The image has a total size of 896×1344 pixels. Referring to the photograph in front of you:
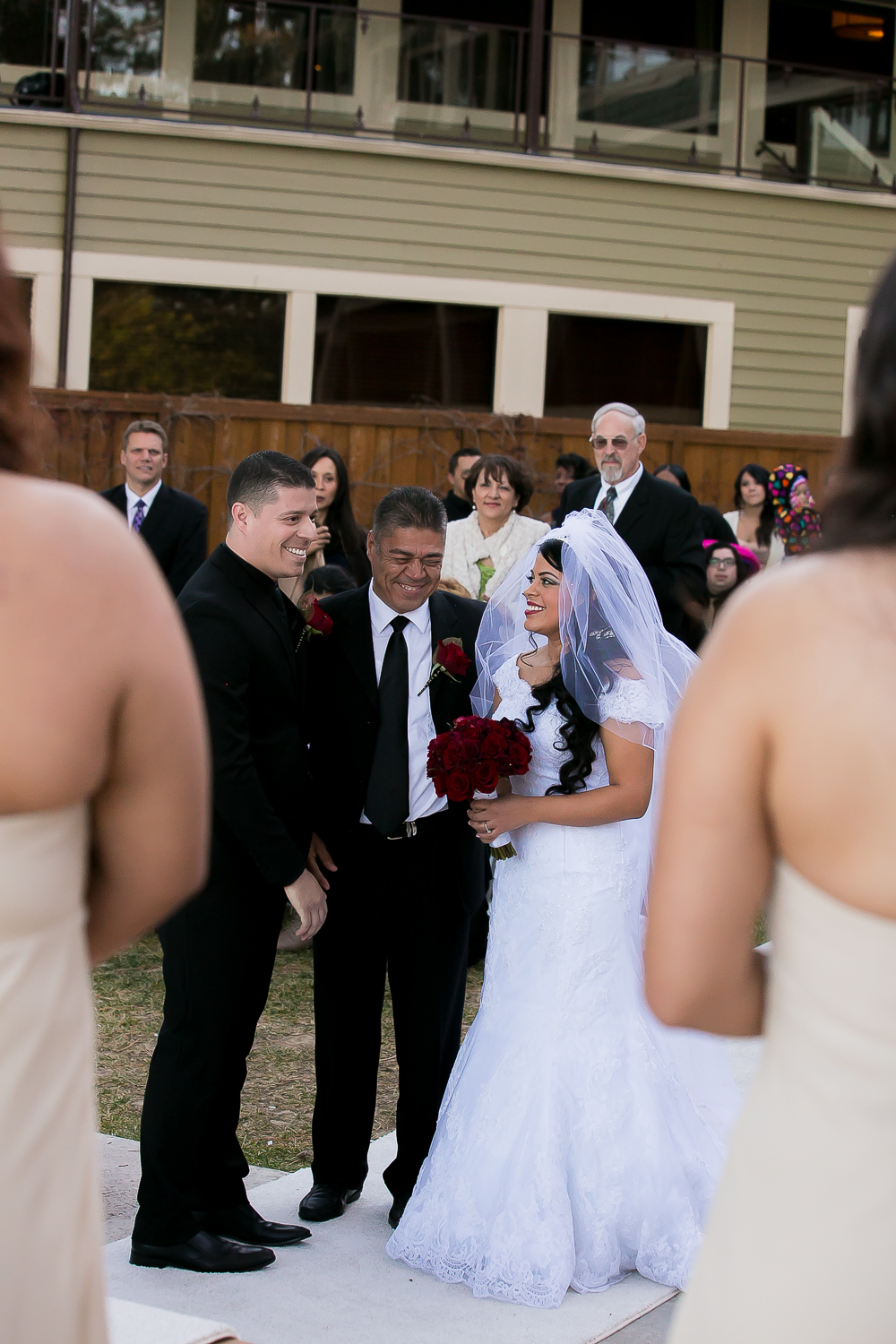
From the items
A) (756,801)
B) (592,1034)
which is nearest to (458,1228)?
(592,1034)

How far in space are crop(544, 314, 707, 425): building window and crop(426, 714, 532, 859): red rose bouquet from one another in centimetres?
1063

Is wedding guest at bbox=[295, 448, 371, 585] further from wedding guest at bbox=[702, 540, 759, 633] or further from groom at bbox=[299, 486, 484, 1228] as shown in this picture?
groom at bbox=[299, 486, 484, 1228]

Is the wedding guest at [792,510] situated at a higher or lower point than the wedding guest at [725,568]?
higher

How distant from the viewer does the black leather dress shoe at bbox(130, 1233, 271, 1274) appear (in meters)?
3.76

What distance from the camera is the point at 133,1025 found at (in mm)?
5816

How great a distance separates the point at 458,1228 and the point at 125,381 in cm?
1097

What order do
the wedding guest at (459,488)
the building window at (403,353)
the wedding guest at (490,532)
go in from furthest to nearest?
the building window at (403,353) < the wedding guest at (459,488) < the wedding guest at (490,532)

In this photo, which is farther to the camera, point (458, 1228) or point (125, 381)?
point (125, 381)

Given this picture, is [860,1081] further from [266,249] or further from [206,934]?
[266,249]

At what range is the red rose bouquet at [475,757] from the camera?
3.85 meters

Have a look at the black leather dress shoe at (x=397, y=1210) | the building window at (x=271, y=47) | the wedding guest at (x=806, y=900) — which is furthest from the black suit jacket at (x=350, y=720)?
the building window at (x=271, y=47)

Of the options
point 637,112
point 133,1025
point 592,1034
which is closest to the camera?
point 592,1034

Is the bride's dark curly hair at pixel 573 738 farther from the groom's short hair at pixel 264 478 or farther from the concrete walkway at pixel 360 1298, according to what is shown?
the concrete walkway at pixel 360 1298

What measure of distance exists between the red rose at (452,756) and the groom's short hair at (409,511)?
66cm
